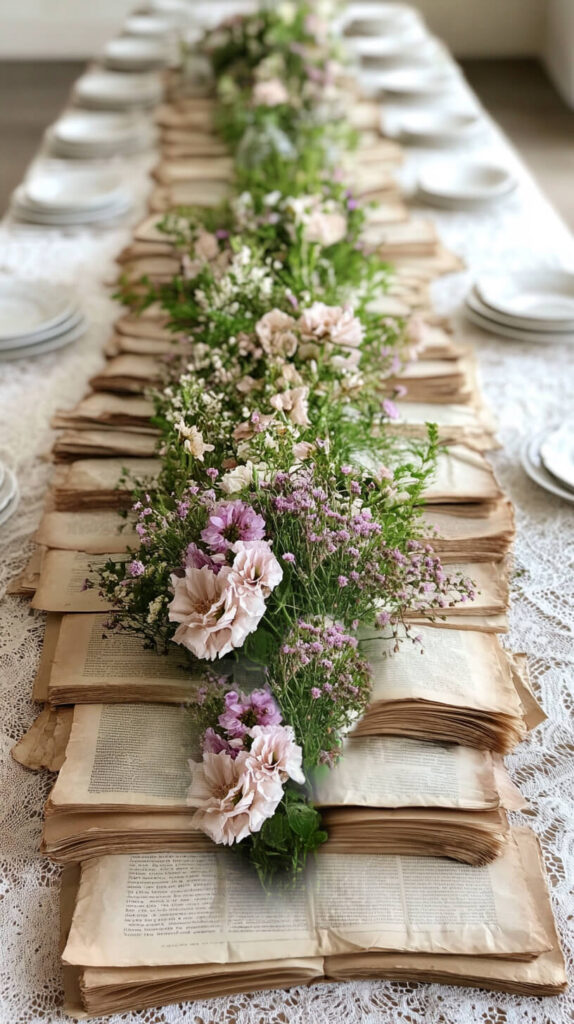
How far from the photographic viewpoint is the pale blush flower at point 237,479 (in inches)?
45.4

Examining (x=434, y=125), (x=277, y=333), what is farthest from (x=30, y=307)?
(x=434, y=125)

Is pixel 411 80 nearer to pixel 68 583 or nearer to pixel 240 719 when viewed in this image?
pixel 68 583

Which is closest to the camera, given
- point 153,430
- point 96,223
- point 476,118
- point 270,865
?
point 270,865

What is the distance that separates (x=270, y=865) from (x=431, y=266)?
164 cm

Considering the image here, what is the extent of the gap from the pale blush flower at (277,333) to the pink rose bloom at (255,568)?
512mm

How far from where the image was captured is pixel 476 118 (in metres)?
3.27

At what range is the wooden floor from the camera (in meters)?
5.22

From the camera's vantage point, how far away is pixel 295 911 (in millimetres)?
967

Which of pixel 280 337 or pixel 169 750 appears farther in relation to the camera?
pixel 280 337

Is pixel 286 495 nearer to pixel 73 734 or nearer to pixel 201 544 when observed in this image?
pixel 201 544

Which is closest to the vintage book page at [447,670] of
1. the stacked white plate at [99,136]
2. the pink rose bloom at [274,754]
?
the pink rose bloom at [274,754]

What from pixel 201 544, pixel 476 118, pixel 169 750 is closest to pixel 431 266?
pixel 476 118

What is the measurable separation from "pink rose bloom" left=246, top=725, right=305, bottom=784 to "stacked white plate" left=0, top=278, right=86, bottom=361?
1.30m

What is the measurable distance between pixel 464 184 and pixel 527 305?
31.1 inches
